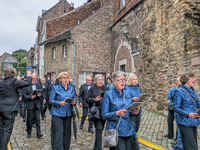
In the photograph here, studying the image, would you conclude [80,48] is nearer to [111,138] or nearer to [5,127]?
[5,127]

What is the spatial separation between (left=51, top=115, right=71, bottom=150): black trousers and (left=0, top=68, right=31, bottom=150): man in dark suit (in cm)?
95

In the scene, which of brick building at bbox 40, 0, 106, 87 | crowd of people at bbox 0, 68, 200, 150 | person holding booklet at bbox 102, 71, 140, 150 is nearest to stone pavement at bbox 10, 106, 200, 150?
crowd of people at bbox 0, 68, 200, 150

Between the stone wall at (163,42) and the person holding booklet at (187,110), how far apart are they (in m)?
4.07

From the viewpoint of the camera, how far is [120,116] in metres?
2.72

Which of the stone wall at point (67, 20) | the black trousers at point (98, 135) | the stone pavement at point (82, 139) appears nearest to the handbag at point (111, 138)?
the black trousers at point (98, 135)

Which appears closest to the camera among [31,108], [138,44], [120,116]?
[120,116]

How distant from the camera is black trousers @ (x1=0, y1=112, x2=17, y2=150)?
4160mm

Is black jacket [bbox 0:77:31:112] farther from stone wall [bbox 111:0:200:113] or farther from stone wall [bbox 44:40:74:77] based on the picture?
stone wall [bbox 44:40:74:77]

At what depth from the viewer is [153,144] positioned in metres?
5.17

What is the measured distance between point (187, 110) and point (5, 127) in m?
3.60

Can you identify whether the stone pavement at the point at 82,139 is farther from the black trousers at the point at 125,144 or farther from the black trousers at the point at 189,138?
the black trousers at the point at 125,144

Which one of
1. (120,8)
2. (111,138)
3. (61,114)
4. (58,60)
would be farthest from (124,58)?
(111,138)

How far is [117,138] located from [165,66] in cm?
731

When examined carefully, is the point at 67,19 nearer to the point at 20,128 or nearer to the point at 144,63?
the point at 144,63
